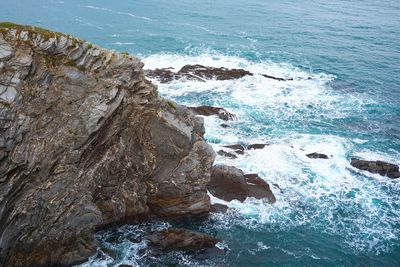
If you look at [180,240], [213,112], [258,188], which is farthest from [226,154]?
[180,240]

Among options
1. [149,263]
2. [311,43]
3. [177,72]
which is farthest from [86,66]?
[311,43]

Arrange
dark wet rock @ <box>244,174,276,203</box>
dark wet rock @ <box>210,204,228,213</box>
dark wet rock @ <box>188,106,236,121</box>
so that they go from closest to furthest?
1. dark wet rock @ <box>210,204,228,213</box>
2. dark wet rock @ <box>244,174,276,203</box>
3. dark wet rock @ <box>188,106,236,121</box>

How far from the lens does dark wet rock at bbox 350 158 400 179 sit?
124 feet

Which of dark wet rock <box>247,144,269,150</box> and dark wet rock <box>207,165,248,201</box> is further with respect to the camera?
dark wet rock <box>247,144,269,150</box>

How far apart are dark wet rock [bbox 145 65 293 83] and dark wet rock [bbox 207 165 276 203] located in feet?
78.9

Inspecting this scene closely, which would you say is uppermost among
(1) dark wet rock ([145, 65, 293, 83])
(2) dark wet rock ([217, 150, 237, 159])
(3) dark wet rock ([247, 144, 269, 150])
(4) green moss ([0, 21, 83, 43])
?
(4) green moss ([0, 21, 83, 43])

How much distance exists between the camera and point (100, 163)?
26922mm

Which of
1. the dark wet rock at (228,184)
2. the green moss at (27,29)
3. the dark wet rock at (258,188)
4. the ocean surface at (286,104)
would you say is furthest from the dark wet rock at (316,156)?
the green moss at (27,29)

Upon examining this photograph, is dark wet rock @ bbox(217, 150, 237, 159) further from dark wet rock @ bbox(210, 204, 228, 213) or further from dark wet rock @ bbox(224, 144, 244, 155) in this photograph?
dark wet rock @ bbox(210, 204, 228, 213)

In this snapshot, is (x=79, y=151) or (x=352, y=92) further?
(x=352, y=92)

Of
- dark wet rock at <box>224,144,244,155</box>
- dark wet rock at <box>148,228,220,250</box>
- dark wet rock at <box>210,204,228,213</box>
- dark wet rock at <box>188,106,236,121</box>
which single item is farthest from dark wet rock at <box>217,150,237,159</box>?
dark wet rock at <box>148,228,220,250</box>

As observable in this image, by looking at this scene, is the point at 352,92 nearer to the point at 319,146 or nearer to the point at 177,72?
the point at 319,146

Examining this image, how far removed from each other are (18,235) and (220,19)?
243 ft

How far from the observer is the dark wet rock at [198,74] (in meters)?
55.4
